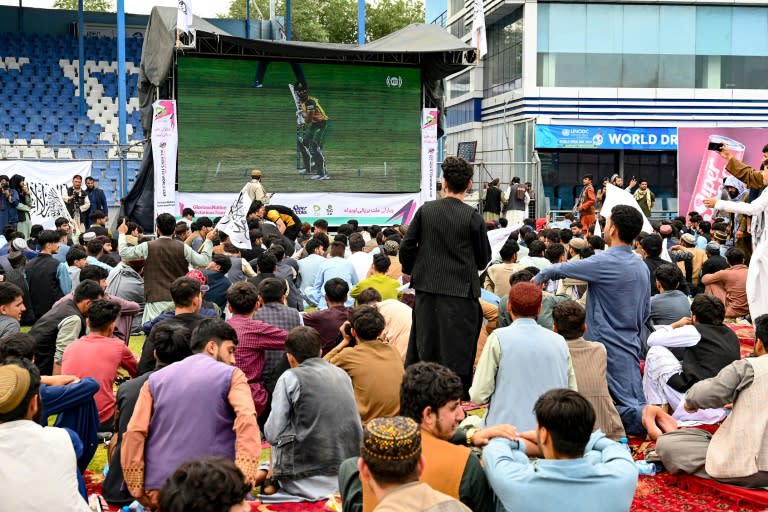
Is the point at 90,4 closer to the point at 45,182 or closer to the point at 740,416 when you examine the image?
the point at 45,182

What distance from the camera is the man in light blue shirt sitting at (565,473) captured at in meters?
3.40

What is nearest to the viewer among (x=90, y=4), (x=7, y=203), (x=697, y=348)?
(x=697, y=348)

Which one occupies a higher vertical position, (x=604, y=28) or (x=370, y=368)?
(x=604, y=28)

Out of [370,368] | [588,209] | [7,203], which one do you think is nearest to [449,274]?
[370,368]

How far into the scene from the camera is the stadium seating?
1126 inches

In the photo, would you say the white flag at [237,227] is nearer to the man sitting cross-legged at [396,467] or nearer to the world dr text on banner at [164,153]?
the world dr text on banner at [164,153]

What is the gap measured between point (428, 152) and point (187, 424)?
1518 cm

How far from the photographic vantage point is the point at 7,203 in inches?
626

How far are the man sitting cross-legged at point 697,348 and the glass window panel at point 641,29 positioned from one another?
23.2 metres

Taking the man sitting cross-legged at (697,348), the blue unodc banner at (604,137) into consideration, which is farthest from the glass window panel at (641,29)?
the man sitting cross-legged at (697,348)

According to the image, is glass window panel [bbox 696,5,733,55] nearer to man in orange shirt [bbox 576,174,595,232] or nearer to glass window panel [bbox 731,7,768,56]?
glass window panel [bbox 731,7,768,56]

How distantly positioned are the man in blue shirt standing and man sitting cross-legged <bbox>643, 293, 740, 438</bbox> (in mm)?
210

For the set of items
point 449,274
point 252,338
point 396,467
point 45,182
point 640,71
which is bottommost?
point 252,338

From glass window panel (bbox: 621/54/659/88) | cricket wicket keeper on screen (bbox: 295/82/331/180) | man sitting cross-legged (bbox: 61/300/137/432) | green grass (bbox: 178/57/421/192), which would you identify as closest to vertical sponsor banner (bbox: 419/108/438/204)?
green grass (bbox: 178/57/421/192)
